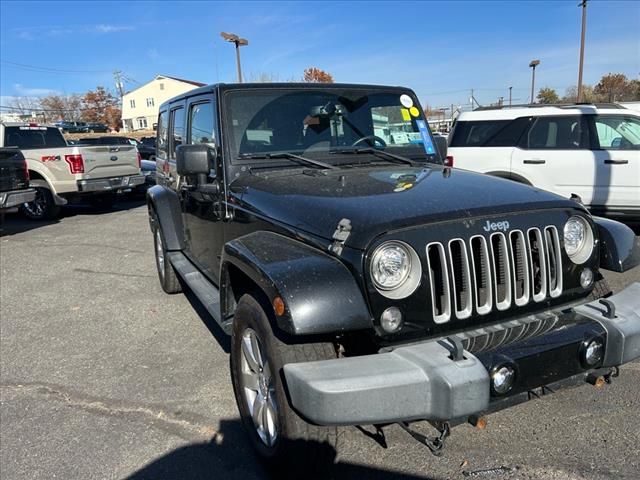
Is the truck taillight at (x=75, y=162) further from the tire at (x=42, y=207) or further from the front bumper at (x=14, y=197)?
the front bumper at (x=14, y=197)

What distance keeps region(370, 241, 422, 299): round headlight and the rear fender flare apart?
312 centimetres

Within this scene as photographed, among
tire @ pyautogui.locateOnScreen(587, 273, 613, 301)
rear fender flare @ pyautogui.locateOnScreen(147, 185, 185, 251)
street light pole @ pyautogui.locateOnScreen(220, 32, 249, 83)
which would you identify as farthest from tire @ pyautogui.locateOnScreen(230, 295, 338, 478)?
street light pole @ pyautogui.locateOnScreen(220, 32, 249, 83)

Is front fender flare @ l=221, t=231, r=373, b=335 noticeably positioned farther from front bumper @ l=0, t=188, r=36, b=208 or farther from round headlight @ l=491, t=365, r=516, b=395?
front bumper @ l=0, t=188, r=36, b=208

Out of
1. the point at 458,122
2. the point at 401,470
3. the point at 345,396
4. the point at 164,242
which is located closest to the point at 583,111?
the point at 458,122

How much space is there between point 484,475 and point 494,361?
857 millimetres

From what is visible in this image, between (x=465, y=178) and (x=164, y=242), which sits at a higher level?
(x=465, y=178)

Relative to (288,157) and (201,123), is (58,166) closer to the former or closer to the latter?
(201,123)

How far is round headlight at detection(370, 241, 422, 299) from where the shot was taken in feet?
7.36

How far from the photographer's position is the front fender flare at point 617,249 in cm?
280

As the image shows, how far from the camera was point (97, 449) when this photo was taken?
2.93m

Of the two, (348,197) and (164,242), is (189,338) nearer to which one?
(164,242)

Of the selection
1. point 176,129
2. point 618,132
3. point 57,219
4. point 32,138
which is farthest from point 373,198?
point 32,138

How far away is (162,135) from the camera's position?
564 centimetres

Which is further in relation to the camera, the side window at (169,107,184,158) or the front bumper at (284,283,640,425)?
the side window at (169,107,184,158)
